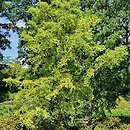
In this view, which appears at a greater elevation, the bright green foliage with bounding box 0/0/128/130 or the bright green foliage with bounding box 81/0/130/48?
the bright green foliage with bounding box 81/0/130/48

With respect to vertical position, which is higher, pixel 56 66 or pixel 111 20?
pixel 111 20

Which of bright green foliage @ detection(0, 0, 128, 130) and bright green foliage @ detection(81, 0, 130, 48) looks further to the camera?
bright green foliage @ detection(81, 0, 130, 48)

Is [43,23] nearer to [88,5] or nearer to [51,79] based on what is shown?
[51,79]

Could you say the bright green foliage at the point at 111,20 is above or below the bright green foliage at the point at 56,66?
above

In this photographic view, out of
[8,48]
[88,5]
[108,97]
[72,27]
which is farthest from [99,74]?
→ [8,48]

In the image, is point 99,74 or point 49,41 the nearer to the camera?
point 49,41

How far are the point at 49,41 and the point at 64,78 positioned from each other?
199cm

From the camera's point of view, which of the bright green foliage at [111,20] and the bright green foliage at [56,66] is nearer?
the bright green foliage at [56,66]

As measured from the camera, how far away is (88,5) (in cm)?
3397

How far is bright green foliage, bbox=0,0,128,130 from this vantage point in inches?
873

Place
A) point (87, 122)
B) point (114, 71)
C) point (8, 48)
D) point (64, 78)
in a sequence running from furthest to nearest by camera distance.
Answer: point (8, 48)
point (114, 71)
point (87, 122)
point (64, 78)

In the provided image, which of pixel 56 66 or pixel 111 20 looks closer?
pixel 56 66

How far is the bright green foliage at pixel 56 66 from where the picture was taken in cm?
2217

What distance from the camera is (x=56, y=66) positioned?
2267cm
